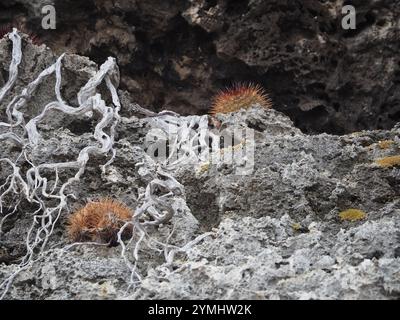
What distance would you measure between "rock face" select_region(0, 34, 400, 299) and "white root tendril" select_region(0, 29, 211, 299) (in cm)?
6

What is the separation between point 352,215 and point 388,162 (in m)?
0.57

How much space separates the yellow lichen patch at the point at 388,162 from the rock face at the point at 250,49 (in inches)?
89.2

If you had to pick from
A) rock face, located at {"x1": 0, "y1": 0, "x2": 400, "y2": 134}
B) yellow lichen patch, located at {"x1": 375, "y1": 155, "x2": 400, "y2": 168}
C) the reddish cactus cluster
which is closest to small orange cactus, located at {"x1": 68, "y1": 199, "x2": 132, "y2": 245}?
yellow lichen patch, located at {"x1": 375, "y1": 155, "x2": 400, "y2": 168}

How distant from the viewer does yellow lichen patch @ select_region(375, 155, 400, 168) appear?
4.58m

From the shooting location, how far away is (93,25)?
723cm

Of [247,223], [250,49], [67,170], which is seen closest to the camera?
[247,223]

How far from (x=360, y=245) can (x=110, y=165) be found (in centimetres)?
207

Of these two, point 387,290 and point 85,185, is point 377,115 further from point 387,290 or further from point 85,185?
point 387,290

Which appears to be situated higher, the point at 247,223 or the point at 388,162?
the point at 388,162

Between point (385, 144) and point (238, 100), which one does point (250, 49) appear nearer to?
point (238, 100)

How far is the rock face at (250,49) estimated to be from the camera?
6.80m

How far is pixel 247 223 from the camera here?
3898 mm

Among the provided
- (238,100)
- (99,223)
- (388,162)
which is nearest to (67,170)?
(99,223)

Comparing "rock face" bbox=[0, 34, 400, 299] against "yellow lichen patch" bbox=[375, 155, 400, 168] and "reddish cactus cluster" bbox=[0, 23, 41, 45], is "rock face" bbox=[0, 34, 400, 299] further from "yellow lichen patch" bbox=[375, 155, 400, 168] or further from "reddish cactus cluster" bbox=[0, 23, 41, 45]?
"reddish cactus cluster" bbox=[0, 23, 41, 45]
